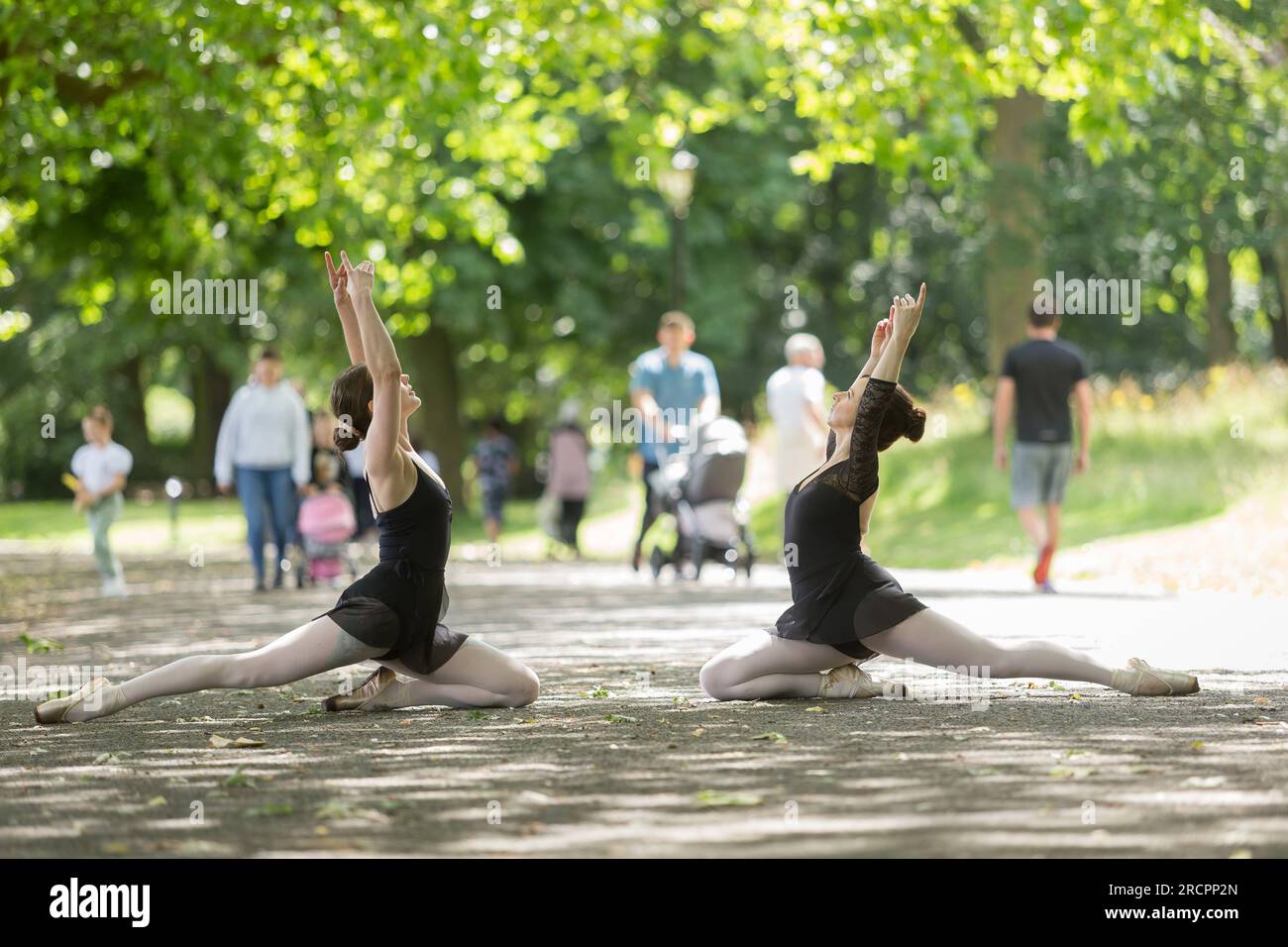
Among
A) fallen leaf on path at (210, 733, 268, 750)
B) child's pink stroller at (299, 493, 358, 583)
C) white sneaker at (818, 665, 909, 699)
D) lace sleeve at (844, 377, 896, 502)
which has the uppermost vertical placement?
lace sleeve at (844, 377, 896, 502)

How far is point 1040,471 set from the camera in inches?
601

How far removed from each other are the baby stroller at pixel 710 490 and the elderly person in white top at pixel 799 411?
1.64 ft

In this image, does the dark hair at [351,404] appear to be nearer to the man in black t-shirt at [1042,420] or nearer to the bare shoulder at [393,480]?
the bare shoulder at [393,480]

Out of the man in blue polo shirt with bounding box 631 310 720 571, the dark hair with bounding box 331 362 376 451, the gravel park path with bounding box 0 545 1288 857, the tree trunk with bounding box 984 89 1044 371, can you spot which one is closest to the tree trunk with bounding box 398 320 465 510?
the tree trunk with bounding box 984 89 1044 371

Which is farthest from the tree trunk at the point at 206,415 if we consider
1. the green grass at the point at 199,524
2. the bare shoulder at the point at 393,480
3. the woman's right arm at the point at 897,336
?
the woman's right arm at the point at 897,336

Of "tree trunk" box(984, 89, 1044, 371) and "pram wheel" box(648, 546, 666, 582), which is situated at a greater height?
"tree trunk" box(984, 89, 1044, 371)

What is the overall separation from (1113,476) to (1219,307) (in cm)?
1712

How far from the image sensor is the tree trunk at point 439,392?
34656 millimetres

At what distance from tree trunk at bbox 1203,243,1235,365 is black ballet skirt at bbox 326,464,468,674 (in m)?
31.5

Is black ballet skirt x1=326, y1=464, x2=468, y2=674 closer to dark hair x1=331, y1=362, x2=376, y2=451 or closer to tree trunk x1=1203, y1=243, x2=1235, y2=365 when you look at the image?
dark hair x1=331, y1=362, x2=376, y2=451

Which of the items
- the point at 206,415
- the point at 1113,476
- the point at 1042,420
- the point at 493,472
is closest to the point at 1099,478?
the point at 1113,476

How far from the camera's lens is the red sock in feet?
50.0
